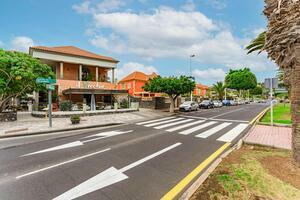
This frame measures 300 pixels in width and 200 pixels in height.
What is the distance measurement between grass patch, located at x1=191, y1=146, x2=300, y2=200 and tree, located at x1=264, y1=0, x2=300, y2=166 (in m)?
1.18

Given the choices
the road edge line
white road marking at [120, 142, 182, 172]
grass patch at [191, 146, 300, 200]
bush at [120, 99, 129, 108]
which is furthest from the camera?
bush at [120, 99, 129, 108]

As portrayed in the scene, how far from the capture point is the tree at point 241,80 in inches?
2525

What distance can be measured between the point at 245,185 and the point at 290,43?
3691 mm

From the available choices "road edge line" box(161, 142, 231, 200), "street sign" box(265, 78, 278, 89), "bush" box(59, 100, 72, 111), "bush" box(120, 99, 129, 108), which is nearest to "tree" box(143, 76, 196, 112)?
"bush" box(120, 99, 129, 108)

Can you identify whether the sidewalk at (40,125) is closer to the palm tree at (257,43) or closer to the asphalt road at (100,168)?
the asphalt road at (100,168)

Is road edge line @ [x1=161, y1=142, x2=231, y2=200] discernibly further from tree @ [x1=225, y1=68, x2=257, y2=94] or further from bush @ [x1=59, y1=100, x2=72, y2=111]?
tree @ [x1=225, y1=68, x2=257, y2=94]

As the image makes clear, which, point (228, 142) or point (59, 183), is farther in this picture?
point (228, 142)

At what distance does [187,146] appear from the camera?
7.67 meters

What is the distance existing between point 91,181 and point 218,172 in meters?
3.12

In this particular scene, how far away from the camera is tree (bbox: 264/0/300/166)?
177 inches

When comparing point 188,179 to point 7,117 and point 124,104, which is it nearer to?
point 7,117

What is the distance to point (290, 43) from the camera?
464cm

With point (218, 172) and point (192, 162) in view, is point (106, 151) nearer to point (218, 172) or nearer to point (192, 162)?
point (192, 162)

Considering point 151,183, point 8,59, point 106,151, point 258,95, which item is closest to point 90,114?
point 8,59
